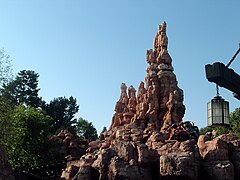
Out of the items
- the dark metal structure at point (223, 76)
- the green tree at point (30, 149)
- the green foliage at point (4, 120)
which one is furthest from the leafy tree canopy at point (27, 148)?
the dark metal structure at point (223, 76)

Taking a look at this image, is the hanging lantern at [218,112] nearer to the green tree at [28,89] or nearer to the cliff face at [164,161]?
the cliff face at [164,161]

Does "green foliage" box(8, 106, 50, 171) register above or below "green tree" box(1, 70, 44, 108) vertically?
below

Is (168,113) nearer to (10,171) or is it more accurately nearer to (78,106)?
(10,171)

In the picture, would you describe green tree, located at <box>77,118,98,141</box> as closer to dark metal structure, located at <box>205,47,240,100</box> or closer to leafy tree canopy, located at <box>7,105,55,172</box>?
leafy tree canopy, located at <box>7,105,55,172</box>

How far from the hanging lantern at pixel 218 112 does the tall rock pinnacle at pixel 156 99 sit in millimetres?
30385

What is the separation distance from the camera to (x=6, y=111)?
2014cm

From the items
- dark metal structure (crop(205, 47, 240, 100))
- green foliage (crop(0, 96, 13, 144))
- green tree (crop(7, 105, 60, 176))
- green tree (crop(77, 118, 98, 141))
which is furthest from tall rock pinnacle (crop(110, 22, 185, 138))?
dark metal structure (crop(205, 47, 240, 100))

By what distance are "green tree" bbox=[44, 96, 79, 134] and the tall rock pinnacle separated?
1225cm

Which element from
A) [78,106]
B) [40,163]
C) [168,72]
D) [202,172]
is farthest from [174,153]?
[78,106]

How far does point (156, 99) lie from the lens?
120ft

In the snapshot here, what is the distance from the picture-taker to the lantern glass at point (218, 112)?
3316 millimetres

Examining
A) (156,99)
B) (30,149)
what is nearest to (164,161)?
(30,149)

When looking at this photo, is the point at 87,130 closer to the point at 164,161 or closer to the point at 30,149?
the point at 30,149

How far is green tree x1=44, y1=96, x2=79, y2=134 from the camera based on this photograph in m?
51.0
